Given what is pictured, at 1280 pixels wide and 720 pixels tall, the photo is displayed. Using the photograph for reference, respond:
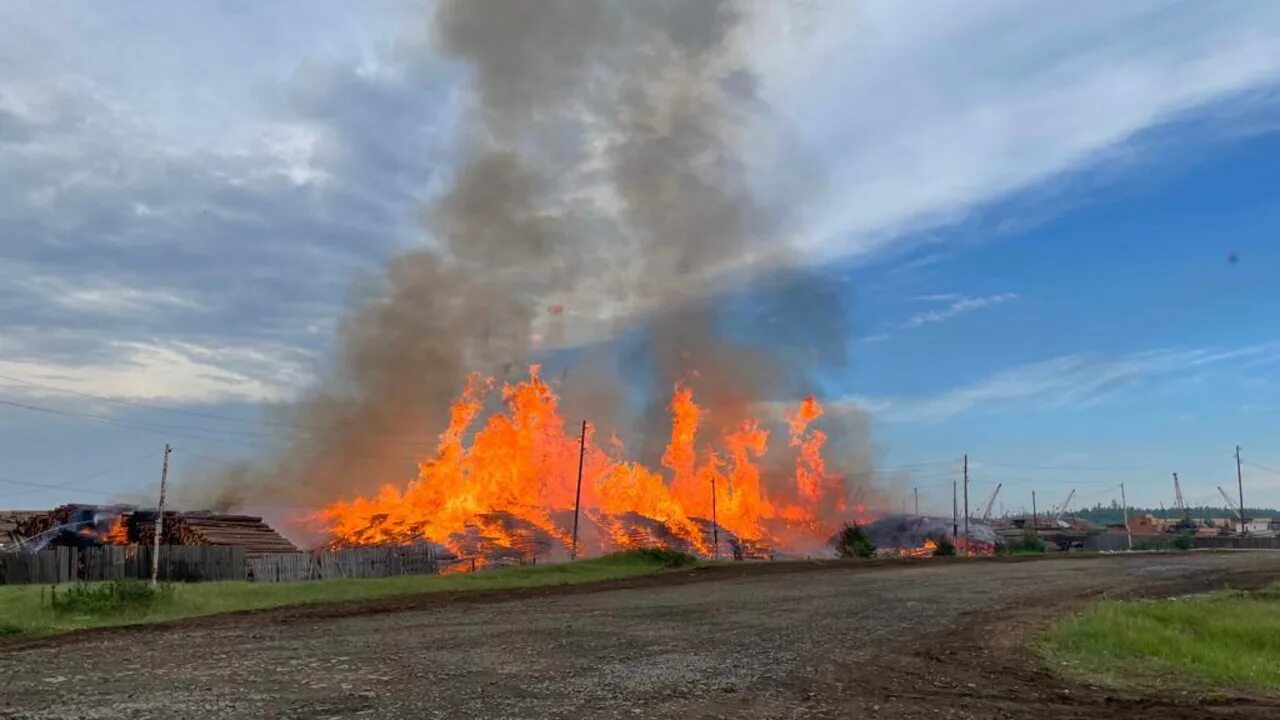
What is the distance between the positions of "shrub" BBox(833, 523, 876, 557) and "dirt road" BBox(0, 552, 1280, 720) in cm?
4321

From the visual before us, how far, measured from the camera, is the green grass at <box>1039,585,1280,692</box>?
1440cm

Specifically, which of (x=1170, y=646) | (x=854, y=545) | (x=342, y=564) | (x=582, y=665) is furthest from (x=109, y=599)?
(x=854, y=545)

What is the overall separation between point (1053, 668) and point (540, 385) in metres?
57.9

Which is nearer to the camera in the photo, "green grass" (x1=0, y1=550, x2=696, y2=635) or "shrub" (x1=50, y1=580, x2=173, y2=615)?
"green grass" (x1=0, y1=550, x2=696, y2=635)

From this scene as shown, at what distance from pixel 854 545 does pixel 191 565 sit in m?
51.9

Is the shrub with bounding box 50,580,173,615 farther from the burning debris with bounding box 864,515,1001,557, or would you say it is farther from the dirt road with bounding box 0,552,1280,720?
the burning debris with bounding box 864,515,1001,557

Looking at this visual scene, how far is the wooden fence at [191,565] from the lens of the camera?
35781 mm

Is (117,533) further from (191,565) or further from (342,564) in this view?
(342,564)

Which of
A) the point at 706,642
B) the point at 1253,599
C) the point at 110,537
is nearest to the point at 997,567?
the point at 1253,599

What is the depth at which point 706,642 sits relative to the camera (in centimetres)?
1864

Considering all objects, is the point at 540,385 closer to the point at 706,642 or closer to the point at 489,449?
the point at 489,449

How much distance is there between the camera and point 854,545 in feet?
239

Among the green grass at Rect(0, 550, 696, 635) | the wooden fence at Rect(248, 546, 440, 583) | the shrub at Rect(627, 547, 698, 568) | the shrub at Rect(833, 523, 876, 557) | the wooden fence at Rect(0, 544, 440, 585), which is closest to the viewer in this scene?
the green grass at Rect(0, 550, 696, 635)

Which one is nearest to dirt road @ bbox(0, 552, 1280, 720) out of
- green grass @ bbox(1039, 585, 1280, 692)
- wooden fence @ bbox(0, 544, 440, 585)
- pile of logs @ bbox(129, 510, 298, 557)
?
green grass @ bbox(1039, 585, 1280, 692)
